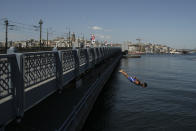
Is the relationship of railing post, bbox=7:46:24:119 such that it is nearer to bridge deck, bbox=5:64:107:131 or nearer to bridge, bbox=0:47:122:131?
bridge, bbox=0:47:122:131

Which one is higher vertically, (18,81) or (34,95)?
(18,81)

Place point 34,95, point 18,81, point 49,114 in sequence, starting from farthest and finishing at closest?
1. point 49,114
2. point 34,95
3. point 18,81

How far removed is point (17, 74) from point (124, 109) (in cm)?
1253

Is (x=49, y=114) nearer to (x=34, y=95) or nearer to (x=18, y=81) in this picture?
(x=34, y=95)

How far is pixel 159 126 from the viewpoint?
42.4 feet

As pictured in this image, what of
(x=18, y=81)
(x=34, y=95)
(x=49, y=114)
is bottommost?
(x=49, y=114)

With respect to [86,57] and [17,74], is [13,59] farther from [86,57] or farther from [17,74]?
[86,57]

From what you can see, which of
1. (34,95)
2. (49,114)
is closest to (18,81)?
Result: (34,95)

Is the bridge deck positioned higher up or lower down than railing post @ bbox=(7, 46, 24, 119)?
lower down

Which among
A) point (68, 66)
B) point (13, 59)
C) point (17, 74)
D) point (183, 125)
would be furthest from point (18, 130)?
point (183, 125)

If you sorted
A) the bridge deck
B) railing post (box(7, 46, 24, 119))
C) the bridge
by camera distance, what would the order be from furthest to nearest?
1. the bridge deck
2. railing post (box(7, 46, 24, 119))
3. the bridge

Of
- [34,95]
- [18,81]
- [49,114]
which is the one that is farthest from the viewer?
[49,114]

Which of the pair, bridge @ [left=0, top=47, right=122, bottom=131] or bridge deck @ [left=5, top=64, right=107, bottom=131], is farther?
bridge deck @ [left=5, top=64, right=107, bottom=131]

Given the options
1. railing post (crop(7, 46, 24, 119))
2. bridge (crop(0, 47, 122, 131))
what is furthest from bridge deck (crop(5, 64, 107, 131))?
railing post (crop(7, 46, 24, 119))
